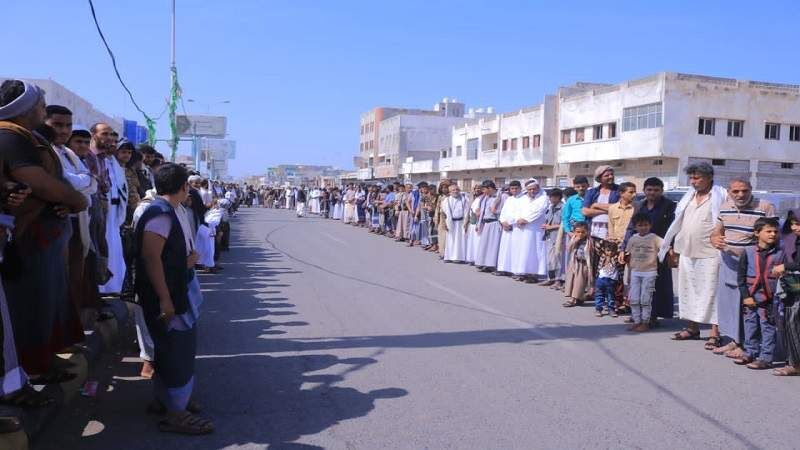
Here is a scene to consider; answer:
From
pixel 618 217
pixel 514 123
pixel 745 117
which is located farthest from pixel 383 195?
pixel 514 123

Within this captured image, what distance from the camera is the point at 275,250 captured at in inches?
683

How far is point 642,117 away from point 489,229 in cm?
3254

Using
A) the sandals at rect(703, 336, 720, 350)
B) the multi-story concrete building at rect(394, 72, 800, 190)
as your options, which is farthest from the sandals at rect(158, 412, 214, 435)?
the multi-story concrete building at rect(394, 72, 800, 190)

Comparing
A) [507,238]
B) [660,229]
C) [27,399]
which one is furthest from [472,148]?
[27,399]

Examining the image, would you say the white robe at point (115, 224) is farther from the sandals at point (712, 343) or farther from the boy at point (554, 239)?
the boy at point (554, 239)

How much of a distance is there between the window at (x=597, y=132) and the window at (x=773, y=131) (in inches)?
409

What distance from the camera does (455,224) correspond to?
52.8ft

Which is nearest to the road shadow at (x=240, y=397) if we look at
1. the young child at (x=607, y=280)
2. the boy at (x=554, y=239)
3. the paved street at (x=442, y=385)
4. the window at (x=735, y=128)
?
the paved street at (x=442, y=385)

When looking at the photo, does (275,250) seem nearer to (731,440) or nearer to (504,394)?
(504,394)

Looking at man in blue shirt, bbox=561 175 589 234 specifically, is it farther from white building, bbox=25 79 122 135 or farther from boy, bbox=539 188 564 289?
white building, bbox=25 79 122 135

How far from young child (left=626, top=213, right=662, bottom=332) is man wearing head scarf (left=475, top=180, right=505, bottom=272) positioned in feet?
18.6

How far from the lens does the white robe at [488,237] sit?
13987 millimetres

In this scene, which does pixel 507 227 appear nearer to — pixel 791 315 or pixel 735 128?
pixel 791 315

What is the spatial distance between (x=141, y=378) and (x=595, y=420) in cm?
363
